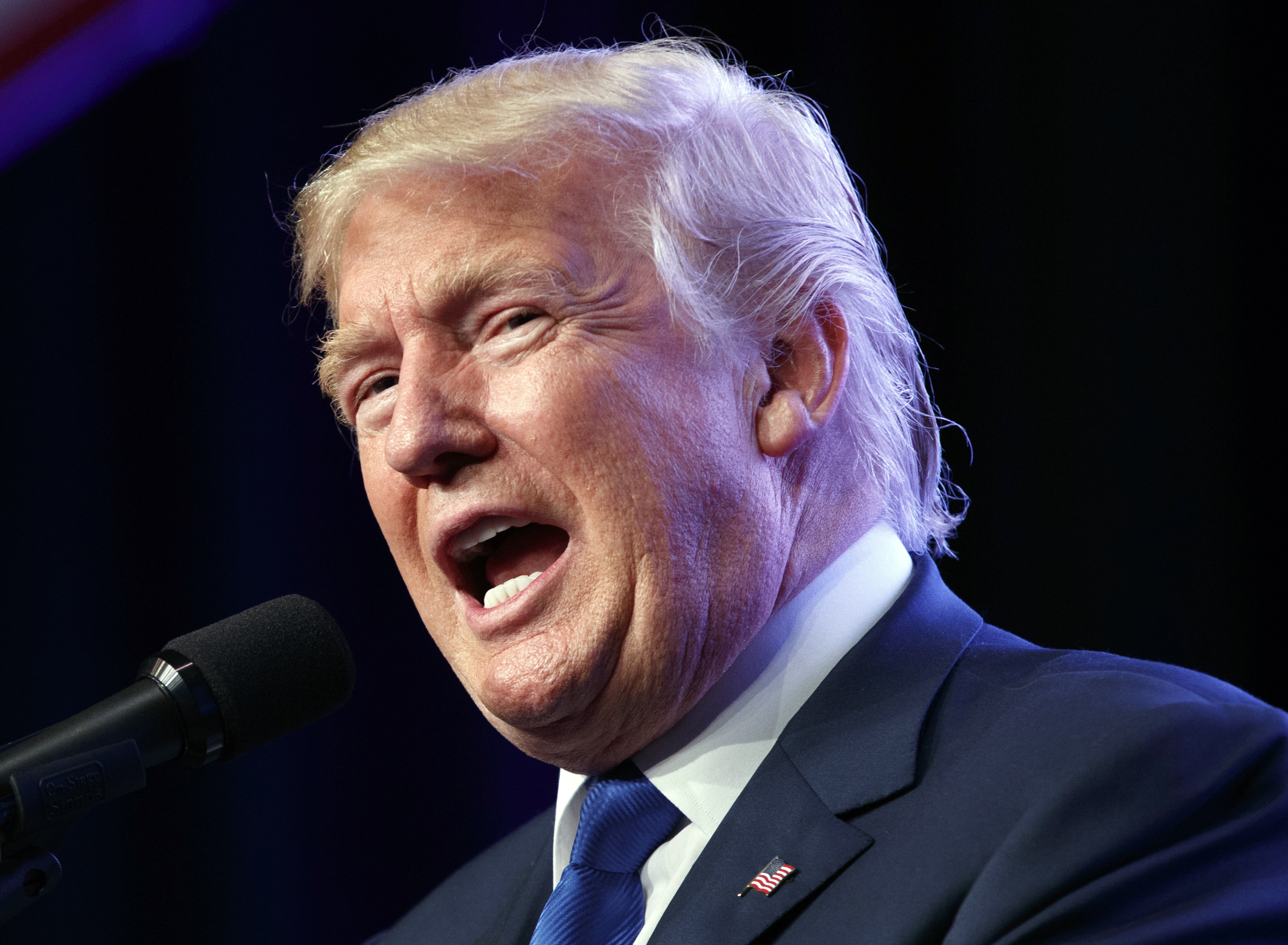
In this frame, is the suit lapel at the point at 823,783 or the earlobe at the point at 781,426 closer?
the suit lapel at the point at 823,783

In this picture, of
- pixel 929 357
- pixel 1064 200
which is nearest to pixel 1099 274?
pixel 1064 200

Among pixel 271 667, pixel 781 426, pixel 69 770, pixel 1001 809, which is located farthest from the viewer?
pixel 781 426

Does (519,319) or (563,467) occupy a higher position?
(519,319)

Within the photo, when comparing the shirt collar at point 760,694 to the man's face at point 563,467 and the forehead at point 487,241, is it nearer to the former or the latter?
the man's face at point 563,467

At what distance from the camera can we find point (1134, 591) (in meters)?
2.32

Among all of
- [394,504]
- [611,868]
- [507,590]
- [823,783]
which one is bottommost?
[611,868]

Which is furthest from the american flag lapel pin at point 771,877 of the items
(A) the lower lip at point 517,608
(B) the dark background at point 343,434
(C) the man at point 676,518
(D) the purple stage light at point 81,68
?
(D) the purple stage light at point 81,68

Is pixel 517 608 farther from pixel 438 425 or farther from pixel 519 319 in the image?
pixel 519 319

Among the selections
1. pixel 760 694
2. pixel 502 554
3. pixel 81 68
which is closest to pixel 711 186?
pixel 502 554

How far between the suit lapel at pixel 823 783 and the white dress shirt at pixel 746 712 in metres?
0.04

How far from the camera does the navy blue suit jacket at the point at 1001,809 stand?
105 cm

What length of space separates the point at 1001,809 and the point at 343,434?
2.09m

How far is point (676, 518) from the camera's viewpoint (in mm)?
1418

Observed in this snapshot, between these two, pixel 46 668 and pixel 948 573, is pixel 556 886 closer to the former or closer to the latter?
pixel 948 573
